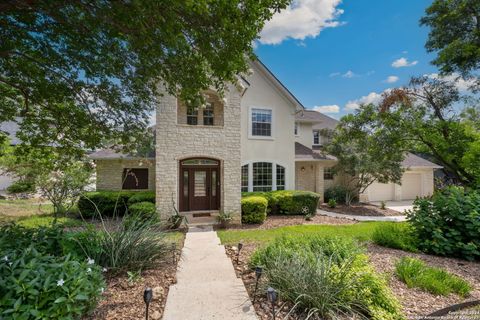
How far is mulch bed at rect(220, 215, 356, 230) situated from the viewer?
35.4 feet

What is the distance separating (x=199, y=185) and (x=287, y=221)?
4.79 metres

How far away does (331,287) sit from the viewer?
12.1ft

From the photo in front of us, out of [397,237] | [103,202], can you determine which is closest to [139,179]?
[103,202]

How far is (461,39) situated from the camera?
9.95m

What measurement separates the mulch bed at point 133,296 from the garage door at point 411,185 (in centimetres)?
2165

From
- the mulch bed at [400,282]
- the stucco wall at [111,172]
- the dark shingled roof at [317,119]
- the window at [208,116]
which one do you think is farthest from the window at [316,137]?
the mulch bed at [400,282]

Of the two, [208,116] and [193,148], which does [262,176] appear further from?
[193,148]

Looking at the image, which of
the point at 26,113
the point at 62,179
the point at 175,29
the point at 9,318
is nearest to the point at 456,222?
the point at 175,29

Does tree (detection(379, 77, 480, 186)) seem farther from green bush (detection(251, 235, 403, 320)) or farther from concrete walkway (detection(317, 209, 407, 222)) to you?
Result: green bush (detection(251, 235, 403, 320))

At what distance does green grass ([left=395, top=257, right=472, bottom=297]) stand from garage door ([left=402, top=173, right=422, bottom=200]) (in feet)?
60.4

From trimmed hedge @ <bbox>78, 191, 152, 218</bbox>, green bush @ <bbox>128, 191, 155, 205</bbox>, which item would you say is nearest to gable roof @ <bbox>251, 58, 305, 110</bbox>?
green bush @ <bbox>128, 191, 155, 205</bbox>

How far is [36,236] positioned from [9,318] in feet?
7.53

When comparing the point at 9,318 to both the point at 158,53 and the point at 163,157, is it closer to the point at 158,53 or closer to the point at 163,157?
the point at 158,53

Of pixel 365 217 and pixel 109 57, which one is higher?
pixel 109 57
